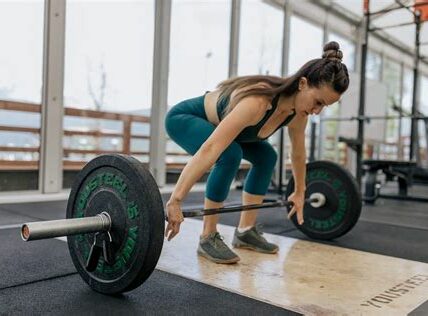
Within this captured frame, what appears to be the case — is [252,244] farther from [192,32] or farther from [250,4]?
[250,4]

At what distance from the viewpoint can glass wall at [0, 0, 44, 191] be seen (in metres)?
2.98

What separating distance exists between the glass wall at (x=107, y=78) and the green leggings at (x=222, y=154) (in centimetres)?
198

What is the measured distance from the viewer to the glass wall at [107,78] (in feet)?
11.0

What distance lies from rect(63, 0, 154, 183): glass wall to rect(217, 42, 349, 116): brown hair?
226 cm

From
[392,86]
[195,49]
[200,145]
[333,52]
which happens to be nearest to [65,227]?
[200,145]

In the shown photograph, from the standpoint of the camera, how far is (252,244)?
1.74 meters

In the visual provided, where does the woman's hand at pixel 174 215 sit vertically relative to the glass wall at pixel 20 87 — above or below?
below

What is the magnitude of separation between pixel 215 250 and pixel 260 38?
12.9 ft

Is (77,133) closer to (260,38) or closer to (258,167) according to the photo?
(258,167)

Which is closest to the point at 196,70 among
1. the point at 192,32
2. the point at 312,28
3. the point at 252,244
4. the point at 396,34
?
the point at 192,32

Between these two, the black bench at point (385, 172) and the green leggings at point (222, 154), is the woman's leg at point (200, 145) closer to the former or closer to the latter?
the green leggings at point (222, 154)

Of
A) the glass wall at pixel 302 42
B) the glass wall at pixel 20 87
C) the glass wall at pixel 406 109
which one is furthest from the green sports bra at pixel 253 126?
the glass wall at pixel 406 109

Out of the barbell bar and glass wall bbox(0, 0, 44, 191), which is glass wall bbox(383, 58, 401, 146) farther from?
the barbell bar

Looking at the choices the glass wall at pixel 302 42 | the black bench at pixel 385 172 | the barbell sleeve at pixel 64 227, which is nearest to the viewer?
the barbell sleeve at pixel 64 227
